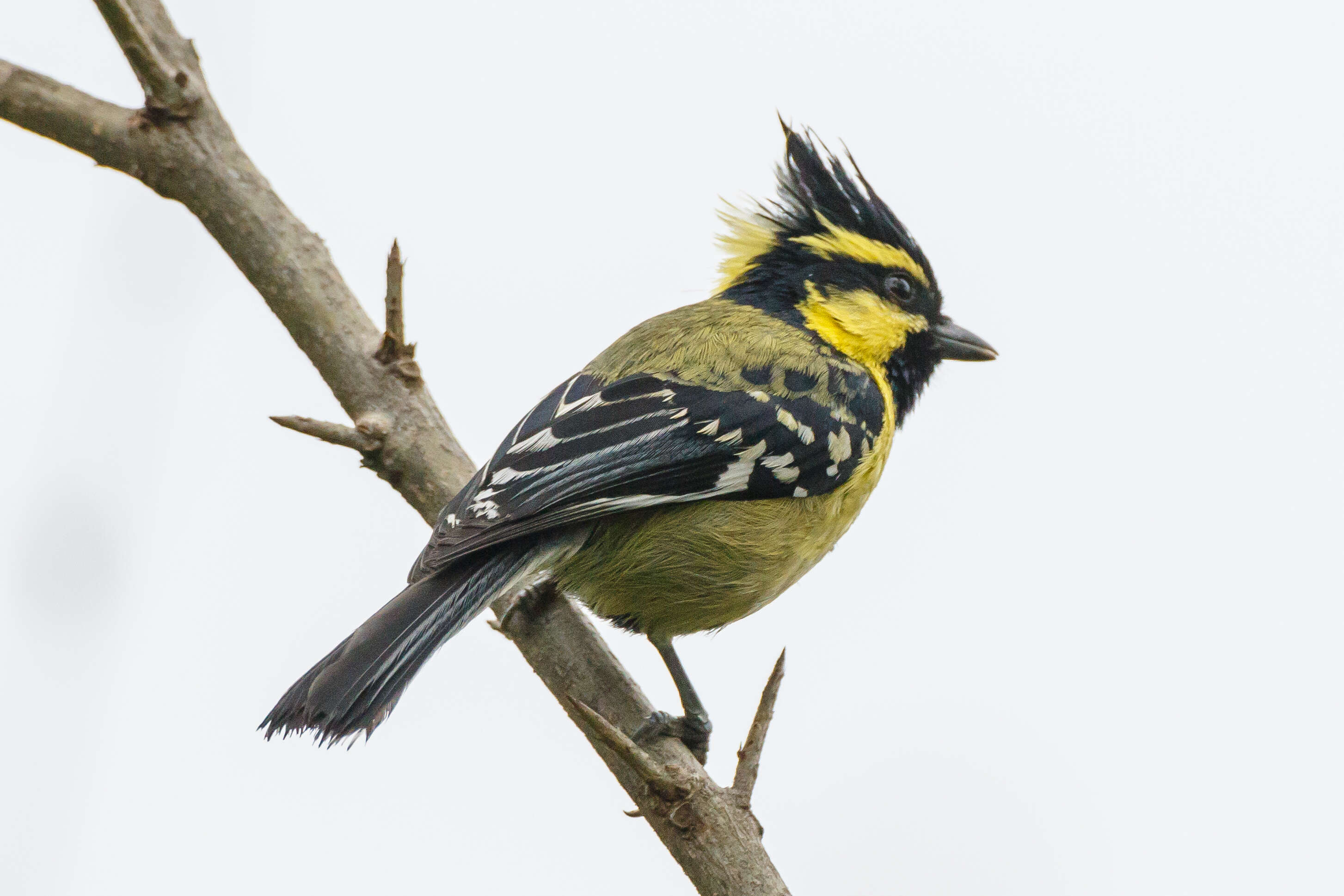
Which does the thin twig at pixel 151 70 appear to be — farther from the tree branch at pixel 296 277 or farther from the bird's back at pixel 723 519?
the bird's back at pixel 723 519

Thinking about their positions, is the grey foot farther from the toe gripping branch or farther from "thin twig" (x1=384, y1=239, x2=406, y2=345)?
"thin twig" (x1=384, y1=239, x2=406, y2=345)

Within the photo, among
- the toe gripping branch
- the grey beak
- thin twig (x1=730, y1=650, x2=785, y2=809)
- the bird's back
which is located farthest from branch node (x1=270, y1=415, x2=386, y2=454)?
the grey beak

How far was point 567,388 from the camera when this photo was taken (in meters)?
3.75

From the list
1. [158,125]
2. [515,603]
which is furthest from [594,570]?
[158,125]

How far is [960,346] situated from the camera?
4.51 m

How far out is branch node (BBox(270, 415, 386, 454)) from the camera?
10.3ft

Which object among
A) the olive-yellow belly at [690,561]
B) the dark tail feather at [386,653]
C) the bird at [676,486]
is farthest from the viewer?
the olive-yellow belly at [690,561]

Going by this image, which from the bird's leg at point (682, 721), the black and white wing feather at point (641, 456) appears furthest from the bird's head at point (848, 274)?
the bird's leg at point (682, 721)

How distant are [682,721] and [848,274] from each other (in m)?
1.83

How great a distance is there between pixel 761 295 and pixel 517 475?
144cm

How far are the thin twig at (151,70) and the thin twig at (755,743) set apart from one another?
2.12 meters

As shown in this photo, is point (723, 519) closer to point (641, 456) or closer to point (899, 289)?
point (641, 456)

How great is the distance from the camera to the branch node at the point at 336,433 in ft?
10.3

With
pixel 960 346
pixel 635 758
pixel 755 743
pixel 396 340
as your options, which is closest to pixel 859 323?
pixel 960 346
